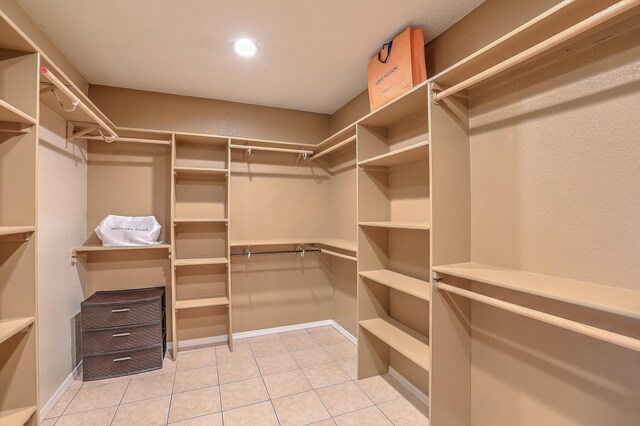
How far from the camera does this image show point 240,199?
3314 millimetres

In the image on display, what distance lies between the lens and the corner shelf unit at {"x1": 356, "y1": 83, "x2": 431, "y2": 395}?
213cm

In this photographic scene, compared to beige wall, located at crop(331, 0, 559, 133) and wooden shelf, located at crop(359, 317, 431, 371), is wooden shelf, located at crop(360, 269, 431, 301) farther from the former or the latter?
beige wall, located at crop(331, 0, 559, 133)

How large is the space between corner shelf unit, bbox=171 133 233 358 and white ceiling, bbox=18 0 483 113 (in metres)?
0.67

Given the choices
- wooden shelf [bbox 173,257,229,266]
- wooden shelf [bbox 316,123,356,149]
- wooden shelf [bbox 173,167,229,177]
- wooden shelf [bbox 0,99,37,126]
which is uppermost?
wooden shelf [bbox 316,123,356,149]

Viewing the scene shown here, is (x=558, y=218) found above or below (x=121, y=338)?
above

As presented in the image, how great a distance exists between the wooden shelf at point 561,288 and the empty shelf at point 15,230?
2010 mm

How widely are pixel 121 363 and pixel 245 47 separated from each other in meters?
2.81

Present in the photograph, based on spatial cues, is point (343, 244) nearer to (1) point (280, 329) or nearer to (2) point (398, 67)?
(1) point (280, 329)

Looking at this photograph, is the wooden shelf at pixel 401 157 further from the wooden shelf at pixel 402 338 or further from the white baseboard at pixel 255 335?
the white baseboard at pixel 255 335

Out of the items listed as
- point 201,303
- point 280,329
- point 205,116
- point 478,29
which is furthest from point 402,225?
point 205,116

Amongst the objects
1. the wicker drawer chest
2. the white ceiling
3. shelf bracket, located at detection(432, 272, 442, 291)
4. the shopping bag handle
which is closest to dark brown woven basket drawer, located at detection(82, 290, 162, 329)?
the wicker drawer chest

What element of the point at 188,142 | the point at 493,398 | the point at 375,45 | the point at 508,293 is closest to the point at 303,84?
the point at 375,45

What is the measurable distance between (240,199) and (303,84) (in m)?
1.41

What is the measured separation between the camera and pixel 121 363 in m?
2.51
